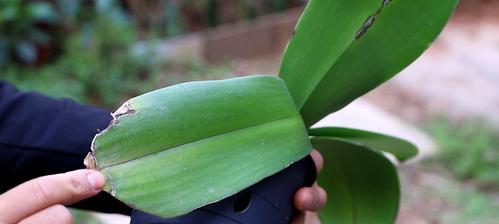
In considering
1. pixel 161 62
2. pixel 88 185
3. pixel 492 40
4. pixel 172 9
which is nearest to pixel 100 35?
pixel 161 62

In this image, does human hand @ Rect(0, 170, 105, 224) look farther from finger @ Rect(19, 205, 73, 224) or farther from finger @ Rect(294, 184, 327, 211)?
finger @ Rect(294, 184, 327, 211)

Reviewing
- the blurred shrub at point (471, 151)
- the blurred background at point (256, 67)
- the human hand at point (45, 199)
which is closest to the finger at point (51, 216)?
the human hand at point (45, 199)

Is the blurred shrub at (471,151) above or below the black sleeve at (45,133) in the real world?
below

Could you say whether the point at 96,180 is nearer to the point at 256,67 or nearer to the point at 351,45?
the point at 351,45

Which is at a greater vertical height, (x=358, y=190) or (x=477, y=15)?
(x=358, y=190)

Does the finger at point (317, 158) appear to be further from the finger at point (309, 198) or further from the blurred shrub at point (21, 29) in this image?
the blurred shrub at point (21, 29)

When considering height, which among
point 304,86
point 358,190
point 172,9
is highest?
point 172,9

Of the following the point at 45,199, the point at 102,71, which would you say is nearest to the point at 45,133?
the point at 45,199

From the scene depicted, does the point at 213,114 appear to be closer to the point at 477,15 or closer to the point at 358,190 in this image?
the point at 358,190
